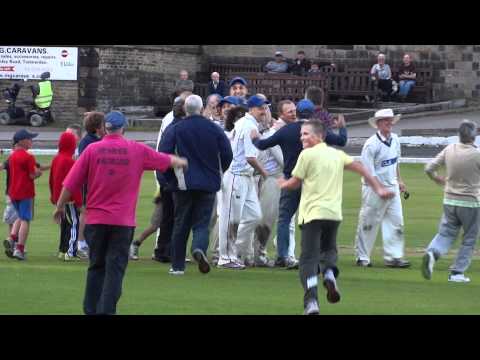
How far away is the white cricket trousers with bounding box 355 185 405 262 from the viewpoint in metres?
16.2

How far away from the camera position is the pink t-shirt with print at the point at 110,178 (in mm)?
11203

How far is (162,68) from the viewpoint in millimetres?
45156

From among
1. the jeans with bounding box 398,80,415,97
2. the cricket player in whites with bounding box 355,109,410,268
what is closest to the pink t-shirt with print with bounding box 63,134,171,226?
the cricket player in whites with bounding box 355,109,410,268

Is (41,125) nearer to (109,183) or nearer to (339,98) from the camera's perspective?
(339,98)

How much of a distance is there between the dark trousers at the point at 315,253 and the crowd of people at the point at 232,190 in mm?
12

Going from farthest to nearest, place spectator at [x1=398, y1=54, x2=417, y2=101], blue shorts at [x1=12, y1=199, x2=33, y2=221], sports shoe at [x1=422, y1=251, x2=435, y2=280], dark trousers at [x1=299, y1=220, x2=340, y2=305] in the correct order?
1. spectator at [x1=398, y1=54, x2=417, y2=101]
2. blue shorts at [x1=12, y1=199, x2=33, y2=221]
3. sports shoe at [x1=422, y1=251, x2=435, y2=280]
4. dark trousers at [x1=299, y1=220, x2=340, y2=305]

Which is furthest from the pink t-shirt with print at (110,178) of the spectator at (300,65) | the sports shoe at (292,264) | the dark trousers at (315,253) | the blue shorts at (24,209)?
the spectator at (300,65)

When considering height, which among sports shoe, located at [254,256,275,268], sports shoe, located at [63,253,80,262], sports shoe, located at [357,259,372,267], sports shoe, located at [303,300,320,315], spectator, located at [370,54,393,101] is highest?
spectator, located at [370,54,393,101]

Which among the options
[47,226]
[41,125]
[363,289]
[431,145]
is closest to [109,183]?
[363,289]

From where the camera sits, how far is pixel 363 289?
13828mm

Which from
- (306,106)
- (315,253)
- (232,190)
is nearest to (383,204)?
(306,106)

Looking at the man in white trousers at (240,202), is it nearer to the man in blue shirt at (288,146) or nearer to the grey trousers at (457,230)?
the man in blue shirt at (288,146)

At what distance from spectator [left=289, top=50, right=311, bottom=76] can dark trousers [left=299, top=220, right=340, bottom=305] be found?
3003cm

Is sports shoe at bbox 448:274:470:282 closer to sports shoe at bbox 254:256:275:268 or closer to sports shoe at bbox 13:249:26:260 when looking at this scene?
sports shoe at bbox 254:256:275:268
